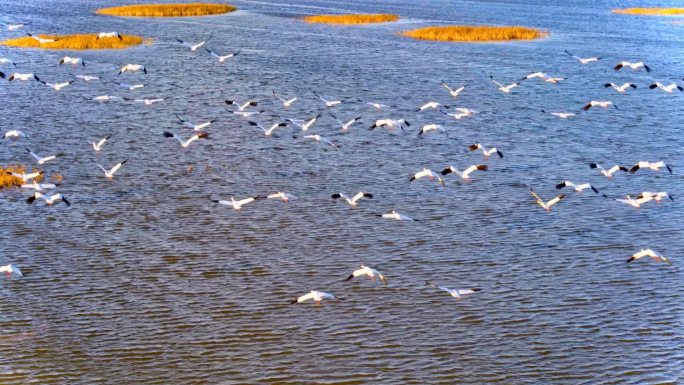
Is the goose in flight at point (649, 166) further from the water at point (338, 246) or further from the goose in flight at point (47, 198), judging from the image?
the goose in flight at point (47, 198)

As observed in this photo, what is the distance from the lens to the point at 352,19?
261 ft

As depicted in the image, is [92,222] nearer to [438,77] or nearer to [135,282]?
[135,282]

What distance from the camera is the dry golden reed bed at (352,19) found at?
79438 millimetres

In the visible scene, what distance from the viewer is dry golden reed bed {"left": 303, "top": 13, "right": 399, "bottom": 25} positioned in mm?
79438

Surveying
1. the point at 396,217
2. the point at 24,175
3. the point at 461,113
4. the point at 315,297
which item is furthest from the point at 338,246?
the point at 461,113

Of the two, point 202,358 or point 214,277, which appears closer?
point 202,358

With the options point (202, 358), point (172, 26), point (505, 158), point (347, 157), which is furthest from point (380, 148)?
point (172, 26)

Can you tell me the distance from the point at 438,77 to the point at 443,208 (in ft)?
81.6

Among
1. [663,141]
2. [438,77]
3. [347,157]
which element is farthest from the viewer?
[438,77]

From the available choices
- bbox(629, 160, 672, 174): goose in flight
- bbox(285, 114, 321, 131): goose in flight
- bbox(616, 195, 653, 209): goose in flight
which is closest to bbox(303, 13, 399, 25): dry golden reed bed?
bbox(285, 114, 321, 131): goose in flight

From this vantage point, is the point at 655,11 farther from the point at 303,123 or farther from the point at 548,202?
the point at 548,202

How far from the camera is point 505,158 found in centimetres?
3741

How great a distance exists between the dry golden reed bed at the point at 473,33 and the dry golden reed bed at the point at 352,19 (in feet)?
27.0

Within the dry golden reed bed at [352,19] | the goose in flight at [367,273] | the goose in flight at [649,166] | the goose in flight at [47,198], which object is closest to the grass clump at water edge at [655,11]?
the dry golden reed bed at [352,19]
